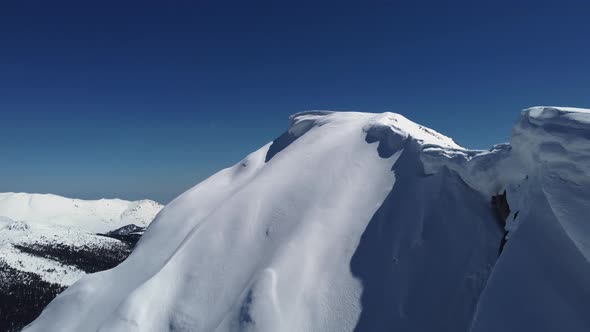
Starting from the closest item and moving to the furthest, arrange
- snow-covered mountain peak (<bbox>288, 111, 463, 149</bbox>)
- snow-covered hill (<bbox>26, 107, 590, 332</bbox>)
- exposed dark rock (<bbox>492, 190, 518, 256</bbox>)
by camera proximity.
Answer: snow-covered hill (<bbox>26, 107, 590, 332</bbox>) < exposed dark rock (<bbox>492, 190, 518, 256</bbox>) < snow-covered mountain peak (<bbox>288, 111, 463, 149</bbox>)

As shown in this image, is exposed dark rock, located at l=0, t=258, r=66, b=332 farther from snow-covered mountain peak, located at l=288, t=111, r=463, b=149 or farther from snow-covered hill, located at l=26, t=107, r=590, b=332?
snow-covered hill, located at l=26, t=107, r=590, b=332

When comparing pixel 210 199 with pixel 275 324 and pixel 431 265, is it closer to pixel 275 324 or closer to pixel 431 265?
pixel 275 324

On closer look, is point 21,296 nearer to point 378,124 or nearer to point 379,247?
point 378,124

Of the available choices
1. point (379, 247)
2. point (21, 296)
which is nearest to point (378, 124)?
point (379, 247)

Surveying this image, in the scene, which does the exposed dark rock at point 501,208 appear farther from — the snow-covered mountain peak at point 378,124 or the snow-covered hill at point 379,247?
the snow-covered mountain peak at point 378,124

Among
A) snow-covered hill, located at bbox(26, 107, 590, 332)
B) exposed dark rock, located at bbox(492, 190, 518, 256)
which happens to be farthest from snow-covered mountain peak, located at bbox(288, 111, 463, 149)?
exposed dark rock, located at bbox(492, 190, 518, 256)

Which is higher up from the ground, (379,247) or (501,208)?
(501,208)

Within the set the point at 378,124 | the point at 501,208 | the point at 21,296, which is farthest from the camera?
the point at 21,296

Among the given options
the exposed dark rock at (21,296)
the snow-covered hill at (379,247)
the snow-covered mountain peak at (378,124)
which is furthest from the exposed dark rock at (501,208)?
the exposed dark rock at (21,296)

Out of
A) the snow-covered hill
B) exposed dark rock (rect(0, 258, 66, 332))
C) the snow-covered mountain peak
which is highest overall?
the snow-covered mountain peak
